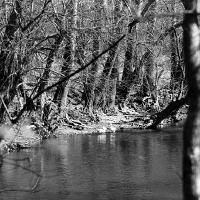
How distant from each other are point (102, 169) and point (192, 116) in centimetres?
1023

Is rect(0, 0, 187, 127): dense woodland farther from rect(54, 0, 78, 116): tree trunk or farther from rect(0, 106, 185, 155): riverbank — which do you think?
rect(0, 106, 185, 155): riverbank

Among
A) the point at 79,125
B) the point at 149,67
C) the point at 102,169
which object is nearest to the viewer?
the point at 102,169

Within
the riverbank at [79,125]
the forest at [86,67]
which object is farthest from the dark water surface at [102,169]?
the forest at [86,67]

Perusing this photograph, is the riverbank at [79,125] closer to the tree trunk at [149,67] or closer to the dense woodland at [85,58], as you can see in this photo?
the dense woodland at [85,58]

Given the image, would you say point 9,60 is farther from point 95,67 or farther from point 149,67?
point 149,67

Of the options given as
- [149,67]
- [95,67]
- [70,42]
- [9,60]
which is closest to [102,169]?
[9,60]

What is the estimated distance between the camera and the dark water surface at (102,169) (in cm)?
1148

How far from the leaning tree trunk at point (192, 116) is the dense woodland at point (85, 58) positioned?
12.1 ft

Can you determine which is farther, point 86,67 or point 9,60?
point 9,60

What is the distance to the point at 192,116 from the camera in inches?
149

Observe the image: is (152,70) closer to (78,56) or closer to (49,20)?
(78,56)

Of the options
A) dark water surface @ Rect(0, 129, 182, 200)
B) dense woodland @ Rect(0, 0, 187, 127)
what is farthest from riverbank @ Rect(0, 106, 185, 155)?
dark water surface @ Rect(0, 129, 182, 200)

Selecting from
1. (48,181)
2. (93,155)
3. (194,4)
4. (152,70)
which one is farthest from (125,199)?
(152,70)

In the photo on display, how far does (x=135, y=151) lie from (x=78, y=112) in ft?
26.5
